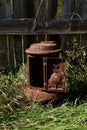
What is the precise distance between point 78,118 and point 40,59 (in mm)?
945

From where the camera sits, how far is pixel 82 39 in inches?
183

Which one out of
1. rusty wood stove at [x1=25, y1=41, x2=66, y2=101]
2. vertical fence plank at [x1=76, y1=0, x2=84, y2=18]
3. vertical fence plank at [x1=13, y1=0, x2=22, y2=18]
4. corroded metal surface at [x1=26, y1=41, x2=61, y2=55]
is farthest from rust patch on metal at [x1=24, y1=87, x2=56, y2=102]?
vertical fence plank at [x1=76, y1=0, x2=84, y2=18]

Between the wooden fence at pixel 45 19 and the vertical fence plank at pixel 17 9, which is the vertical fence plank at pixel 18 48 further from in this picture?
the vertical fence plank at pixel 17 9

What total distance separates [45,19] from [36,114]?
162cm

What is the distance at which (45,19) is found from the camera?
457 centimetres

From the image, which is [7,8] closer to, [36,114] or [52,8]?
[52,8]

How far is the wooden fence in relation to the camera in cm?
453

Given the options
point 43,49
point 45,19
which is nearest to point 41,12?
point 45,19

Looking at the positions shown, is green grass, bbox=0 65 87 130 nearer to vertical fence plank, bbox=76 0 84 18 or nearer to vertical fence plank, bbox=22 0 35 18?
vertical fence plank, bbox=22 0 35 18

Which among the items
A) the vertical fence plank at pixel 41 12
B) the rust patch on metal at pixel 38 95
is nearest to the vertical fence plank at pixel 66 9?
the vertical fence plank at pixel 41 12

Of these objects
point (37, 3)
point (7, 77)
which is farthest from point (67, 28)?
point (7, 77)

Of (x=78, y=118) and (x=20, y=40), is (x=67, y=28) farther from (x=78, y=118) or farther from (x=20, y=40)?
(x=78, y=118)

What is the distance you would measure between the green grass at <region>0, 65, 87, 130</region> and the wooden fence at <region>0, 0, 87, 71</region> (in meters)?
1.03

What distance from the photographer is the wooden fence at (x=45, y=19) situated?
4.53m
